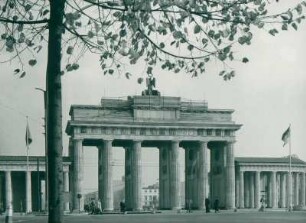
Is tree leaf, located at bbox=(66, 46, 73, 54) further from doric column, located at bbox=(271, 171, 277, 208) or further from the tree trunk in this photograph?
doric column, located at bbox=(271, 171, 277, 208)

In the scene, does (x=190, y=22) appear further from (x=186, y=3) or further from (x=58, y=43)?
(x=58, y=43)

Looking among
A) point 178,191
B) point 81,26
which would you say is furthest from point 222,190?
point 81,26

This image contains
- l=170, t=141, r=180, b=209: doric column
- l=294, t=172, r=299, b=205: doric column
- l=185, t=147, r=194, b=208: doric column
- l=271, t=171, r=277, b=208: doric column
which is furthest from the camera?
l=294, t=172, r=299, b=205: doric column

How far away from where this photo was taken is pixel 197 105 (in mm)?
104875

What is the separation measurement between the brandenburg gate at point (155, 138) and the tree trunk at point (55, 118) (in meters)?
81.6

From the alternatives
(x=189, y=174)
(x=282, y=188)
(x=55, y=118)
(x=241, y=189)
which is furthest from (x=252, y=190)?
(x=55, y=118)

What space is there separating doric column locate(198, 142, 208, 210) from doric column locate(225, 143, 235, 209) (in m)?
3.46

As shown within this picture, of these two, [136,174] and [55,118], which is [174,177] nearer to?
[136,174]

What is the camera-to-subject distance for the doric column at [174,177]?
98.7 metres

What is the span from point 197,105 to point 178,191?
14.1 m

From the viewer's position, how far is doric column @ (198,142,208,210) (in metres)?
101

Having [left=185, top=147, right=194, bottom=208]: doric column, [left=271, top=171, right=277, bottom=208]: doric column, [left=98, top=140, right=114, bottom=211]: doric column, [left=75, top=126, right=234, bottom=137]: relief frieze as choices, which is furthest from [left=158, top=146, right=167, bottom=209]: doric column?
[left=271, top=171, right=277, bottom=208]: doric column

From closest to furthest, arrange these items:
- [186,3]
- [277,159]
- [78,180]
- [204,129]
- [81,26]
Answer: [186,3] < [81,26] < [78,180] < [204,129] < [277,159]

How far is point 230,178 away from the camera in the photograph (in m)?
103
